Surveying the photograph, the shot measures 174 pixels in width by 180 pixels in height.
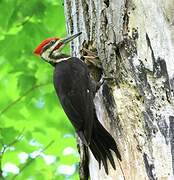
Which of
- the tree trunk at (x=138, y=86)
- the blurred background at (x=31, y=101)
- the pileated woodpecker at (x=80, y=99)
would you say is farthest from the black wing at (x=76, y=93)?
the blurred background at (x=31, y=101)

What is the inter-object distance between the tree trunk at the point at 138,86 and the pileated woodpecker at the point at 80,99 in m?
0.08

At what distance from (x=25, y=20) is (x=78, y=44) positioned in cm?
111

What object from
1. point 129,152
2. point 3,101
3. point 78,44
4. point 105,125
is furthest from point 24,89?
point 129,152

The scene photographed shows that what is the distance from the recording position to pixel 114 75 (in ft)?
10.3

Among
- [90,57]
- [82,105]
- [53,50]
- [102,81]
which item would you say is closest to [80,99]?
[82,105]

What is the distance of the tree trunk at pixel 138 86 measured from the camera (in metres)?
2.80

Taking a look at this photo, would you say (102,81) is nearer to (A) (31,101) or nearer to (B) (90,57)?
(B) (90,57)

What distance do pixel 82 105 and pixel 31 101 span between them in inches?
73.7

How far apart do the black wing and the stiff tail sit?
7 centimetres

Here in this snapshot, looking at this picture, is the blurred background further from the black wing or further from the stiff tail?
the stiff tail

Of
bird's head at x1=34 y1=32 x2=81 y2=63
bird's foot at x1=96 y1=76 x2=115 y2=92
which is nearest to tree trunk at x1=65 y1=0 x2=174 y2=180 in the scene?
bird's foot at x1=96 y1=76 x2=115 y2=92

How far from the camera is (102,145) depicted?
308 centimetres

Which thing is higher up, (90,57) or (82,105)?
(90,57)

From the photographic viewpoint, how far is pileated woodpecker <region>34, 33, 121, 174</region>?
3018 millimetres
